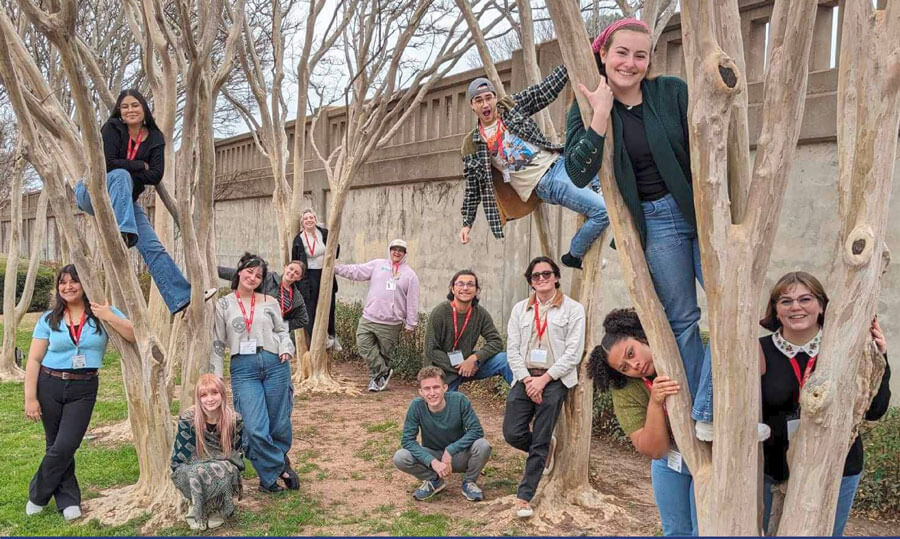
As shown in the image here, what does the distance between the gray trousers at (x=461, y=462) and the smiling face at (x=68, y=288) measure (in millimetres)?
2418

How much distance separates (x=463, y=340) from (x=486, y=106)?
6.83 feet

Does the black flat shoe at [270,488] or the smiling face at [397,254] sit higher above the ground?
the smiling face at [397,254]

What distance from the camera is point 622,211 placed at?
238 cm

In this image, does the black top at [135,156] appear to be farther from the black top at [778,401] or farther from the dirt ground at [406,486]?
the black top at [778,401]

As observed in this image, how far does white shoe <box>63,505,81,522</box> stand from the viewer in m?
5.09

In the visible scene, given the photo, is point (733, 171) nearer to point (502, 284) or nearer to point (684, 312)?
point (684, 312)

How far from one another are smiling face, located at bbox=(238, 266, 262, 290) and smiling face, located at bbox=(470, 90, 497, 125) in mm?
1937

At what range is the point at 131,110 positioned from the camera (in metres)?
4.85

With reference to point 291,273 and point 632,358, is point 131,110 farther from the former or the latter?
point 632,358

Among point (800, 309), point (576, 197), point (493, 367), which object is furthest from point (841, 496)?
point (493, 367)

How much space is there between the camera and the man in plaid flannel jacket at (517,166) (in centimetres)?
471

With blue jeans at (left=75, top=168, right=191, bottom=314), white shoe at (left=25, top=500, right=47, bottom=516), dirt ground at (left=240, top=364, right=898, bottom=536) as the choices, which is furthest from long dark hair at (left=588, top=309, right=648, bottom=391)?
white shoe at (left=25, top=500, right=47, bottom=516)

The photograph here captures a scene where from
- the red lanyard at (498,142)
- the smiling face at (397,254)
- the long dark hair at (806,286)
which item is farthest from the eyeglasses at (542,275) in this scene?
the smiling face at (397,254)

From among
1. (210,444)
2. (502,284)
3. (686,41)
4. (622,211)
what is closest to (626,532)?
(210,444)
